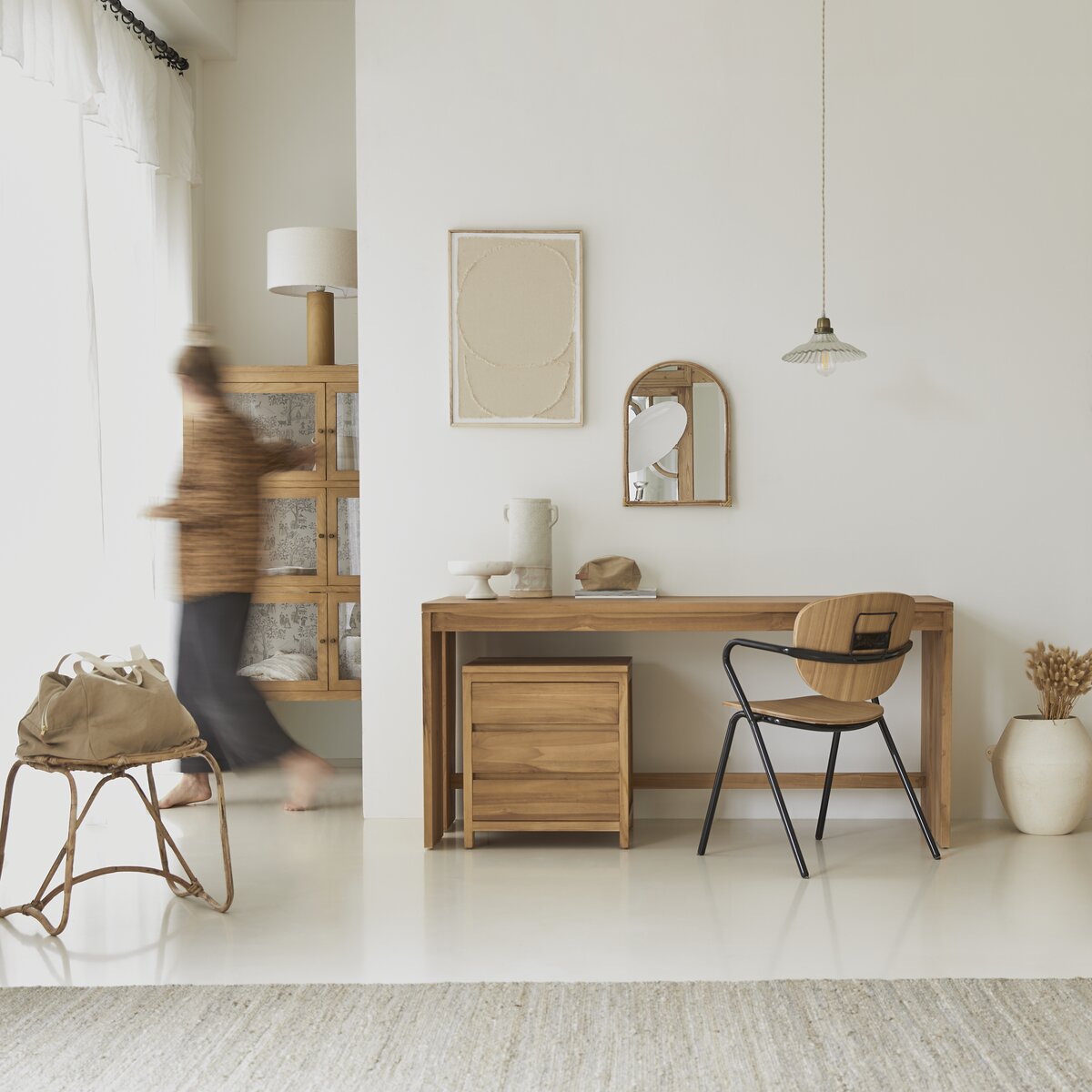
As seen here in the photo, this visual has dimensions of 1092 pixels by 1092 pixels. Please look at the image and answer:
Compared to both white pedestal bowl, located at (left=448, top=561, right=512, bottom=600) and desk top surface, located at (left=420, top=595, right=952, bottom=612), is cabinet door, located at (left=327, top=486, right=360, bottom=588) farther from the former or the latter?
desk top surface, located at (left=420, top=595, right=952, bottom=612)

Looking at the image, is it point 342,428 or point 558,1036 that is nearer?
point 558,1036

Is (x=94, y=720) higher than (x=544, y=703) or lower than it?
higher

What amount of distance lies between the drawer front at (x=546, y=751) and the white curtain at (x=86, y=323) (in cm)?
138

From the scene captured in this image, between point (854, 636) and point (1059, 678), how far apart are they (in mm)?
917

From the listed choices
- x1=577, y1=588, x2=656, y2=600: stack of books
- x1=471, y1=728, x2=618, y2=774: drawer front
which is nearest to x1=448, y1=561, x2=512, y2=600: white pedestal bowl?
x1=577, y1=588, x2=656, y2=600: stack of books

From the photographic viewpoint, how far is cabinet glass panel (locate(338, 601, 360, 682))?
13.8 ft

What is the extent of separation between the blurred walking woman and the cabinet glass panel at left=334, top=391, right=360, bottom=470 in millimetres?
322

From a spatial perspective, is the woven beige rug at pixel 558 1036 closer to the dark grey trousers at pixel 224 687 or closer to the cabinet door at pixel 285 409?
the dark grey trousers at pixel 224 687

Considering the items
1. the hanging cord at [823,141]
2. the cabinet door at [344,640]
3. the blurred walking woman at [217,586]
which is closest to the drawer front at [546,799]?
the blurred walking woman at [217,586]

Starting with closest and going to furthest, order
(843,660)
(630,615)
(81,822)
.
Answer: (81,822) < (843,660) < (630,615)

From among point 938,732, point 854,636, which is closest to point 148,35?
point 854,636

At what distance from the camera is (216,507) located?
4.04 meters

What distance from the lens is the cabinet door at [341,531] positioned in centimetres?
421

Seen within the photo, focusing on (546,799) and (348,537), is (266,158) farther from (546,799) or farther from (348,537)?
(546,799)
